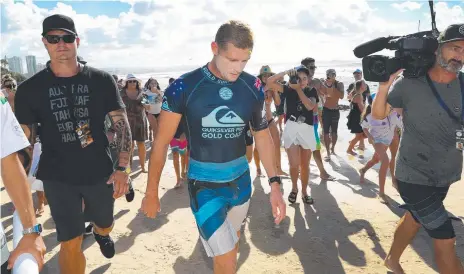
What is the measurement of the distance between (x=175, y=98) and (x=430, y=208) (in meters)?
2.46

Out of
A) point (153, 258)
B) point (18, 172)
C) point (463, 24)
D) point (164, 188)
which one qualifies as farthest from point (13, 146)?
point (164, 188)

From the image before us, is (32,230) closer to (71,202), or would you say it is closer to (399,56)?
(71,202)

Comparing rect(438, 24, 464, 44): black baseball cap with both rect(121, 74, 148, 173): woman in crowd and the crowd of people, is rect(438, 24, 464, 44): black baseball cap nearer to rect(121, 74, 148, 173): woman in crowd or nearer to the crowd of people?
the crowd of people

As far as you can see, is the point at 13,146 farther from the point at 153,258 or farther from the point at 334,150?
the point at 334,150

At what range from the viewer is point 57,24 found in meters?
3.20

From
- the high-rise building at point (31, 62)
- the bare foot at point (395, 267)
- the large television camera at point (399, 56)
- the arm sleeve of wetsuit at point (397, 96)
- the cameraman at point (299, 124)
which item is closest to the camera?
the large television camera at point (399, 56)

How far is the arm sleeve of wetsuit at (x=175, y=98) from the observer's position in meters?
2.83

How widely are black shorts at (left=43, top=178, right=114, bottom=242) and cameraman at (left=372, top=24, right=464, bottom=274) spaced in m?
2.80

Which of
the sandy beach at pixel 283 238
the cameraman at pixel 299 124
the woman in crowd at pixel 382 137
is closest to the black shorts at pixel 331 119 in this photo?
the sandy beach at pixel 283 238

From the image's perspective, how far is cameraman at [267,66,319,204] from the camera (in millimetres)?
5820

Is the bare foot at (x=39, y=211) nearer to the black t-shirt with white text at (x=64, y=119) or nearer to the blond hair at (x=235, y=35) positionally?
the black t-shirt with white text at (x=64, y=119)

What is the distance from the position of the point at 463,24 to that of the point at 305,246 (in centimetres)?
299

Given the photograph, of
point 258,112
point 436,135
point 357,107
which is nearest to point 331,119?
point 357,107

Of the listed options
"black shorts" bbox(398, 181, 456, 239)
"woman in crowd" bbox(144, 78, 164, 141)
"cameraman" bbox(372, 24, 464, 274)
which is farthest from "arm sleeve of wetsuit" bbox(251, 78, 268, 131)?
"woman in crowd" bbox(144, 78, 164, 141)
